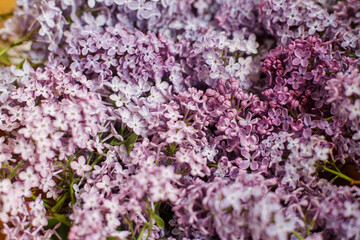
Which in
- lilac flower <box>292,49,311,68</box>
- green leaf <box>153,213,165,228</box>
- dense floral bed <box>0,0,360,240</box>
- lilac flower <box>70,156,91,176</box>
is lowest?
green leaf <box>153,213,165,228</box>

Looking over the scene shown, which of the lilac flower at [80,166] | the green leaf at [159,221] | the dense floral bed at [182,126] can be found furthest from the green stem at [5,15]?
the green leaf at [159,221]

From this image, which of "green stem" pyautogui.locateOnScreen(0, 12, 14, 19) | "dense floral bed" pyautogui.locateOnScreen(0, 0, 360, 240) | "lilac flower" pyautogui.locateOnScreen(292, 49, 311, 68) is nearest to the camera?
"dense floral bed" pyautogui.locateOnScreen(0, 0, 360, 240)

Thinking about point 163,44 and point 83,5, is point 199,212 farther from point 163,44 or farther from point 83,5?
point 83,5

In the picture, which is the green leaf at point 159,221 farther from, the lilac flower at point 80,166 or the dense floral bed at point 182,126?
the lilac flower at point 80,166

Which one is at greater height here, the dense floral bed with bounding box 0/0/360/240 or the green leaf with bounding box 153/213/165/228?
the dense floral bed with bounding box 0/0/360/240

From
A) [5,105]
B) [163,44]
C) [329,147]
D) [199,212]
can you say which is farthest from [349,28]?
[5,105]

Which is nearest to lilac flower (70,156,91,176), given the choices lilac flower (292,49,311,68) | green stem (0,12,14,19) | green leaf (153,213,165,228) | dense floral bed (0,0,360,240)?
dense floral bed (0,0,360,240)

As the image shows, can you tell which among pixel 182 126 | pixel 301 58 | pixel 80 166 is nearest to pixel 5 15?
pixel 80 166

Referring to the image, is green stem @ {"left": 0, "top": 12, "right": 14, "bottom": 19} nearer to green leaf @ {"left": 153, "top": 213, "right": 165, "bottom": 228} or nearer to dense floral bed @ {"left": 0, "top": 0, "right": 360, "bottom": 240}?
dense floral bed @ {"left": 0, "top": 0, "right": 360, "bottom": 240}
